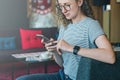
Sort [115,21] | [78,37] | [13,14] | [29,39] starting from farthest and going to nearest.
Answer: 1. [115,21]
2. [13,14]
3. [29,39]
4. [78,37]

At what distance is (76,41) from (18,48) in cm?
311

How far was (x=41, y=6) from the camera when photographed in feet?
15.5

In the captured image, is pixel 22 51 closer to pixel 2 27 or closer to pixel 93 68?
pixel 2 27

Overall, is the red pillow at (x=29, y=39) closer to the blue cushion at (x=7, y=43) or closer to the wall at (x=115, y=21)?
the blue cushion at (x=7, y=43)

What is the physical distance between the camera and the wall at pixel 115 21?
539 centimetres

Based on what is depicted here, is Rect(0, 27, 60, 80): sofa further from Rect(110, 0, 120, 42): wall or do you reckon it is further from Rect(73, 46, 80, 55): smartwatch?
Rect(73, 46, 80, 55): smartwatch

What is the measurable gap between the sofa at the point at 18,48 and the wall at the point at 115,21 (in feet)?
4.71

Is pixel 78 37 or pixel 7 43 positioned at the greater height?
pixel 78 37

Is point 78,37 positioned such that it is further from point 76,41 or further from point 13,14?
point 13,14

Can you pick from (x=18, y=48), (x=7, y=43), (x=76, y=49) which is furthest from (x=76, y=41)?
(x=18, y=48)

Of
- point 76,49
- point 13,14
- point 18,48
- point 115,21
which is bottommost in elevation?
point 18,48

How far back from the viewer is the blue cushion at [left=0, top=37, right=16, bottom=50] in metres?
4.18

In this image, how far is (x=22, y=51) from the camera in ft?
13.8

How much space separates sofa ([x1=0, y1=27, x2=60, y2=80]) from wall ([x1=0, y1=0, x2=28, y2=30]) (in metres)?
0.11
